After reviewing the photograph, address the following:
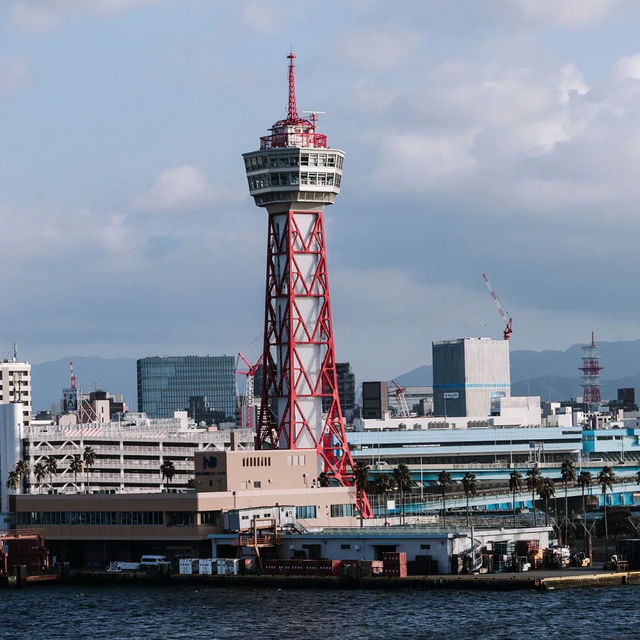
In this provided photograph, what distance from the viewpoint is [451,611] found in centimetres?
14000

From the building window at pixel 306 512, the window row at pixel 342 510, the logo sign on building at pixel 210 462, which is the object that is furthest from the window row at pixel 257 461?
the window row at pixel 342 510

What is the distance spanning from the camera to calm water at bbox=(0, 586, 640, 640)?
5123 inches

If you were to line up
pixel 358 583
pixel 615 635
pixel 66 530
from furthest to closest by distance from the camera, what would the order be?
pixel 66 530, pixel 358 583, pixel 615 635

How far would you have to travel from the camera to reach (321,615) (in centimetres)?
14012

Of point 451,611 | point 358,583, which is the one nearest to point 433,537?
point 358,583

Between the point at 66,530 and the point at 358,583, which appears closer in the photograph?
the point at 358,583

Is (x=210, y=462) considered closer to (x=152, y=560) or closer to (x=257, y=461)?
(x=257, y=461)

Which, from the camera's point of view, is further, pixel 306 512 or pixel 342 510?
pixel 342 510

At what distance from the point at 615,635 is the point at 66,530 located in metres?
74.8

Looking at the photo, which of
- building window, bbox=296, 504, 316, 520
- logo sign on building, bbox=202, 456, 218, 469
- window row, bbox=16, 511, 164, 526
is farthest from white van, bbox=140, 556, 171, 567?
building window, bbox=296, 504, 316, 520

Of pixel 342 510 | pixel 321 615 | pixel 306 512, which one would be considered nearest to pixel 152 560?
pixel 306 512

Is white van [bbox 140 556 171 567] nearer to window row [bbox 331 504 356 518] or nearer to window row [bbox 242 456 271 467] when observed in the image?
window row [bbox 242 456 271 467]

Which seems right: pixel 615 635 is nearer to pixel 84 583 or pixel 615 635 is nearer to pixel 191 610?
pixel 191 610

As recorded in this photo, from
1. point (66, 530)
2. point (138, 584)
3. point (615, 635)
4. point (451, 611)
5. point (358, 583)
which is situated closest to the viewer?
point (615, 635)
